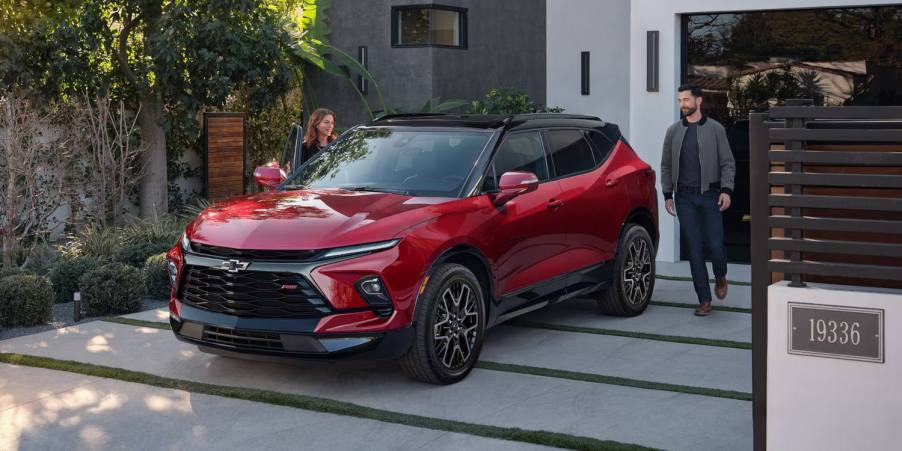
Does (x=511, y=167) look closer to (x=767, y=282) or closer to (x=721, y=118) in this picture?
(x=767, y=282)

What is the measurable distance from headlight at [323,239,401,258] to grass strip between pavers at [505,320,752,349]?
270cm

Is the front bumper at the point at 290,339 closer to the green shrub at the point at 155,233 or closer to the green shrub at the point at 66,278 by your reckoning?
the green shrub at the point at 66,278

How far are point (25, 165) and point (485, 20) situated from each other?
10422 millimetres

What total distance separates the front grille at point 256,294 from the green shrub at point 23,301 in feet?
9.14

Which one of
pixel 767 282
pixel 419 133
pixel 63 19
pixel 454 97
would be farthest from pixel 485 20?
pixel 767 282

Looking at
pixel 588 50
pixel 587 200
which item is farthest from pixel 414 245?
pixel 588 50

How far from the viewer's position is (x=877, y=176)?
14.1 ft

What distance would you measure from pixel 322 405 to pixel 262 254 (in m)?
1.00

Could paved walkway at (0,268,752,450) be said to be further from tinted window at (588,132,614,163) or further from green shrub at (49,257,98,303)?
green shrub at (49,257,98,303)

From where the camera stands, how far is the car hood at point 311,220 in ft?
23.7

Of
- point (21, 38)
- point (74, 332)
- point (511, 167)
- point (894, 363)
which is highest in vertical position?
point (21, 38)

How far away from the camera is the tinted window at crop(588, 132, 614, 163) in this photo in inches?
394

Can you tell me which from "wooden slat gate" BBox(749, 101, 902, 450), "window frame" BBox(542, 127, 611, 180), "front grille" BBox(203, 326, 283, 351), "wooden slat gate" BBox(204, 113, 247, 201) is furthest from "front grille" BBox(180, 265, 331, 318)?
"wooden slat gate" BBox(204, 113, 247, 201)

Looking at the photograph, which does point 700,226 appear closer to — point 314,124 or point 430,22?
point 314,124
